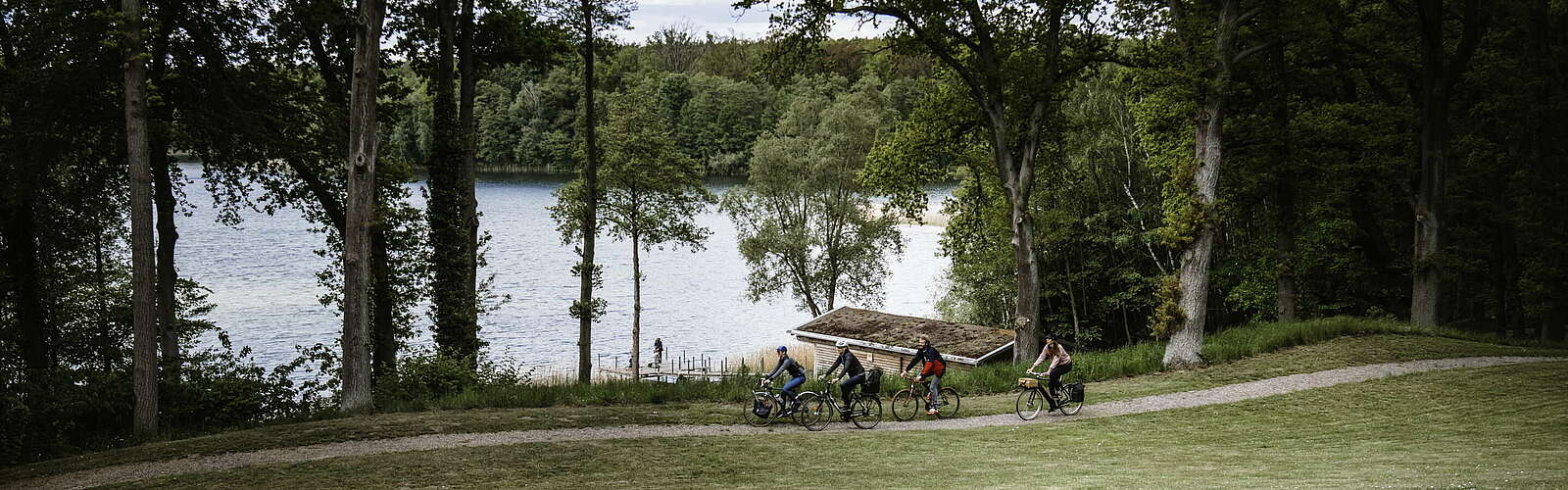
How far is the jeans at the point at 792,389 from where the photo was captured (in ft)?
53.7

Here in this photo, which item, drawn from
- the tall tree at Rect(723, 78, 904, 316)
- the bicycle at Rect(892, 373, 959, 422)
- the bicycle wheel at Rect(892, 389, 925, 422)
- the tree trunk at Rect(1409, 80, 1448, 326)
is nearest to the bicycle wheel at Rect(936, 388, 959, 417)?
the bicycle at Rect(892, 373, 959, 422)

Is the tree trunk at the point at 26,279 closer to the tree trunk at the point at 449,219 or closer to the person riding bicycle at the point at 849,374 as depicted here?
the tree trunk at the point at 449,219

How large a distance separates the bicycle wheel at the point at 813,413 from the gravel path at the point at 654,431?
0.23 metres

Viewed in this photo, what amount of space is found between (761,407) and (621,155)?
Answer: 58.7 ft

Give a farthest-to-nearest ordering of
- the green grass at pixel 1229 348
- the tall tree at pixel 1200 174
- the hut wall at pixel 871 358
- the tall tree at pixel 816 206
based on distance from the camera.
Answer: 1. the tall tree at pixel 816 206
2. the hut wall at pixel 871 358
3. the green grass at pixel 1229 348
4. the tall tree at pixel 1200 174

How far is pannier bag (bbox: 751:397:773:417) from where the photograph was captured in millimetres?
16359

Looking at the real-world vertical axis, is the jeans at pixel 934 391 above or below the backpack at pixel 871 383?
below

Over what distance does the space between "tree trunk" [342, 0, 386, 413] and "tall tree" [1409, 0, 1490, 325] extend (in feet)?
75.7

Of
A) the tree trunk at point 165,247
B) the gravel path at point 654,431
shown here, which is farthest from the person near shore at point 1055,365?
the tree trunk at point 165,247

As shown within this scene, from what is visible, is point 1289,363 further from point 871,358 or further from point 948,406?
point 871,358

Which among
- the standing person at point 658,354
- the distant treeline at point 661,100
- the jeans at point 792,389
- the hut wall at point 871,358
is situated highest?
the distant treeline at point 661,100

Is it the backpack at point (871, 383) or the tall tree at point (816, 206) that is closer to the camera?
the backpack at point (871, 383)

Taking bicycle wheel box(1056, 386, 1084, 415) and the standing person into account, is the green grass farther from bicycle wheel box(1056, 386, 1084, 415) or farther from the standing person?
the standing person

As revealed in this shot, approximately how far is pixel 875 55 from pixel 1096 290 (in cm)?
1936
